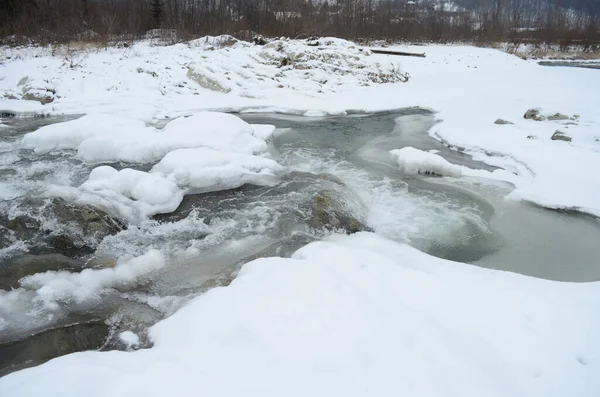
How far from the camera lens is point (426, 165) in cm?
617

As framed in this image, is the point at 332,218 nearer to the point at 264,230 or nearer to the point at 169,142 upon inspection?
the point at 264,230

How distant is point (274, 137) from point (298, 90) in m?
5.40

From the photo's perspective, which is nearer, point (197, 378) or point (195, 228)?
point (197, 378)

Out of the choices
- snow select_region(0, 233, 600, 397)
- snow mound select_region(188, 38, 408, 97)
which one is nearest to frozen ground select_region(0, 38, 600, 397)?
snow select_region(0, 233, 600, 397)

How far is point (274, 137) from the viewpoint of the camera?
27.5 feet

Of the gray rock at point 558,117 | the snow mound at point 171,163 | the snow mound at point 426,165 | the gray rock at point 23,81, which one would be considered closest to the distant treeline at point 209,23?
the gray rock at point 23,81

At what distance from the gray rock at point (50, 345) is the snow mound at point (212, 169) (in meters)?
2.75

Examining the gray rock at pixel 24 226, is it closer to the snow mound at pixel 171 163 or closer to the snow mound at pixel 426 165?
the snow mound at pixel 171 163

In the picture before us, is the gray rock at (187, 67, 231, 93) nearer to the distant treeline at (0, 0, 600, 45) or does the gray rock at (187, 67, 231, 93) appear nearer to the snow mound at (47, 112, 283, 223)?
the snow mound at (47, 112, 283, 223)

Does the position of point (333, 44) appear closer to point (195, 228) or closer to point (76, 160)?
point (76, 160)

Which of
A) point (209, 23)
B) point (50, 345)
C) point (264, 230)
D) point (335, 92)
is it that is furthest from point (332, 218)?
point (209, 23)

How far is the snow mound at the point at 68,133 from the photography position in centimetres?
655

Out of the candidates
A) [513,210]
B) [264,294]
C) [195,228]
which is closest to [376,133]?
[513,210]

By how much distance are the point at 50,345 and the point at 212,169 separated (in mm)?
3235
